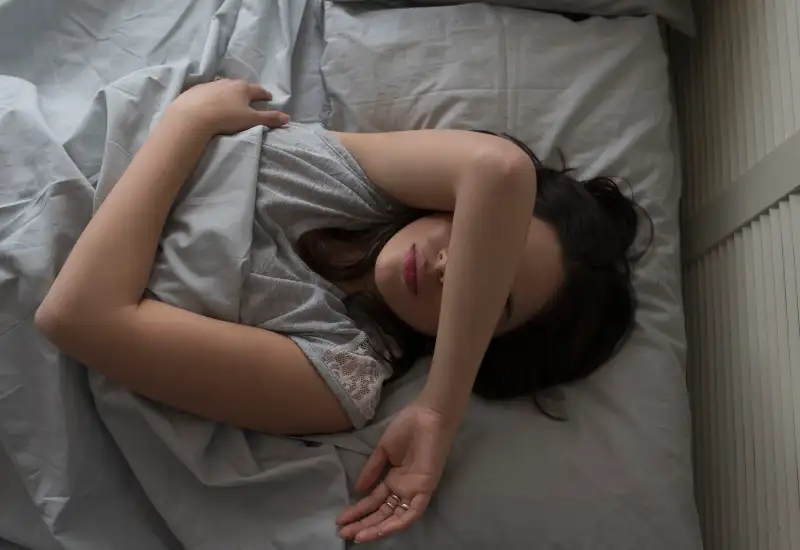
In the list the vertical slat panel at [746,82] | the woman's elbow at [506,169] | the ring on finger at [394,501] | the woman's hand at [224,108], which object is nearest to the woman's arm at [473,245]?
the woman's elbow at [506,169]

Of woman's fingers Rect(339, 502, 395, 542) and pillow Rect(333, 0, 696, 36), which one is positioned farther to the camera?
pillow Rect(333, 0, 696, 36)

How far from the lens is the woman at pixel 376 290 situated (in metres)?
0.92

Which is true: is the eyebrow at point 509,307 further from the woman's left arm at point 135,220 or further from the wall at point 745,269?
the woman's left arm at point 135,220

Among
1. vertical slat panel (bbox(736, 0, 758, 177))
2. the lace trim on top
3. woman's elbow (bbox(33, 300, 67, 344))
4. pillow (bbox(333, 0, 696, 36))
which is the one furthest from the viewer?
pillow (bbox(333, 0, 696, 36))

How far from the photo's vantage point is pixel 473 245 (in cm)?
93

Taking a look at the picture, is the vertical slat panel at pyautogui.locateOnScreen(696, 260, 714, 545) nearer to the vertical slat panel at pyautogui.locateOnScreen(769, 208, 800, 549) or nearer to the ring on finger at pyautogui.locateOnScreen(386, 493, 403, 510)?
the vertical slat panel at pyautogui.locateOnScreen(769, 208, 800, 549)

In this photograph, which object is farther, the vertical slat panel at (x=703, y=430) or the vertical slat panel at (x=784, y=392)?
the vertical slat panel at (x=703, y=430)

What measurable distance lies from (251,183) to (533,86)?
0.44 m

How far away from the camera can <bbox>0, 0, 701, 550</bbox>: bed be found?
95 cm

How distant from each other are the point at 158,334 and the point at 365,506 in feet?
1.01

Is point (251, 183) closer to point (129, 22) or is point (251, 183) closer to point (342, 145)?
point (342, 145)

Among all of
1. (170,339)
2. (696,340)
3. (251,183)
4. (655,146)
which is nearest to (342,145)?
(251,183)

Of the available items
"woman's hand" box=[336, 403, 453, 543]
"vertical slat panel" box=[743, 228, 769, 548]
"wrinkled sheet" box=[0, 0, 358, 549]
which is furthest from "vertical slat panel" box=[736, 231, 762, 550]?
"wrinkled sheet" box=[0, 0, 358, 549]

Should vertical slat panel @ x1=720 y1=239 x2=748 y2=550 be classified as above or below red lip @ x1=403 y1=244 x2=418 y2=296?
below
